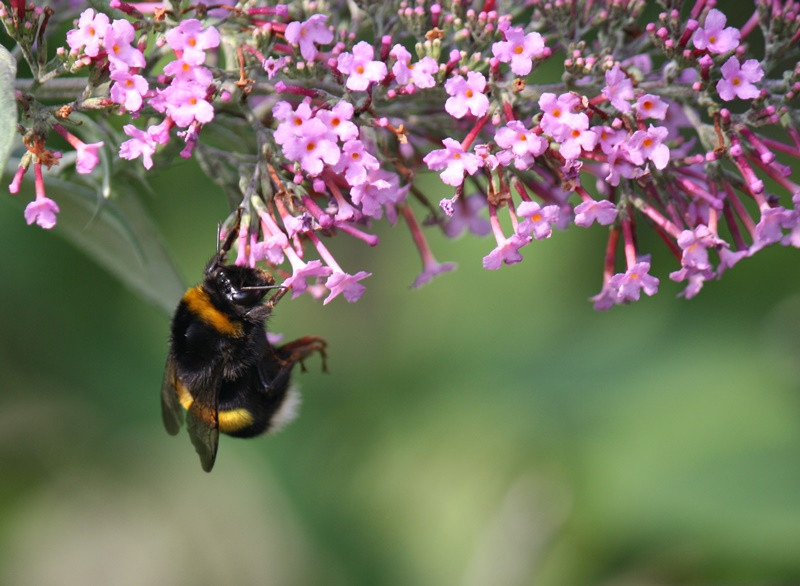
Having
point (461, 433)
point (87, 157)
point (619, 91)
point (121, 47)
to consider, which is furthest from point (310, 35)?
point (461, 433)

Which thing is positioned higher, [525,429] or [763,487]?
[763,487]

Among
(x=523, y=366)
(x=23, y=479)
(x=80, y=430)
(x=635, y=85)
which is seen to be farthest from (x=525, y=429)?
(x=635, y=85)

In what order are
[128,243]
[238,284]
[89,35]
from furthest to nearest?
[128,243], [238,284], [89,35]

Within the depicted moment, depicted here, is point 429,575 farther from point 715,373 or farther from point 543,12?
point 543,12

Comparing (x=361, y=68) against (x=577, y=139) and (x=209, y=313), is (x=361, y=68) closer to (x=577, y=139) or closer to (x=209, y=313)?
(x=577, y=139)

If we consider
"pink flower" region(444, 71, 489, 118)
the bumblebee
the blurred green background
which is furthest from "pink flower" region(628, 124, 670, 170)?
the blurred green background

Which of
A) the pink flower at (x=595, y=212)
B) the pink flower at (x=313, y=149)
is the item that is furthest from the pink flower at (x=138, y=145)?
the pink flower at (x=595, y=212)
